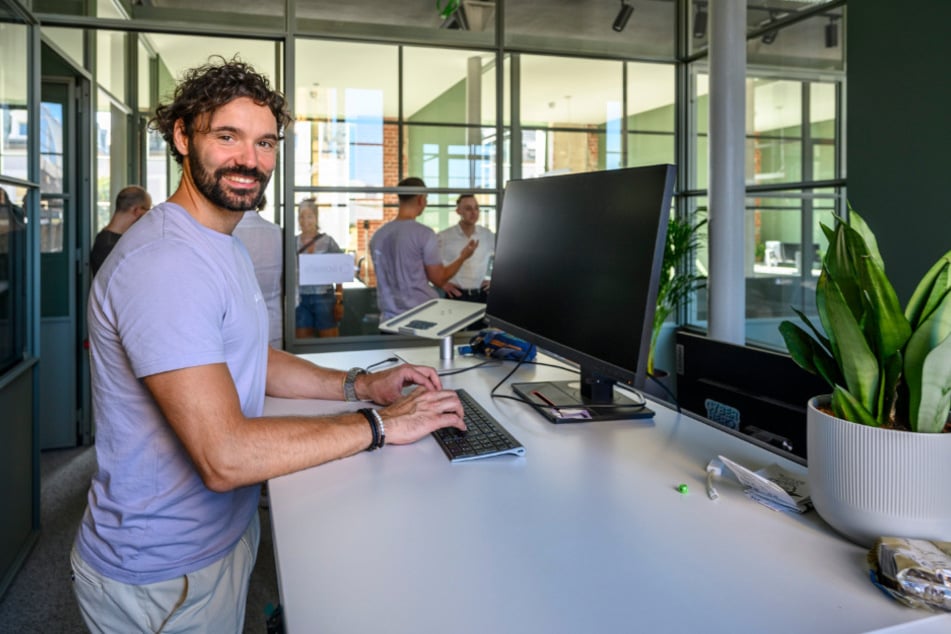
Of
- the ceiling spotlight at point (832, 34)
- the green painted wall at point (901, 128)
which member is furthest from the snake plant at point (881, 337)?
the ceiling spotlight at point (832, 34)

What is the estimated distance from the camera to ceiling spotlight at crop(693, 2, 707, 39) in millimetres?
4934

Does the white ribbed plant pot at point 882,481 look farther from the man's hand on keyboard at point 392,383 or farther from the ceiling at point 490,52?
the ceiling at point 490,52

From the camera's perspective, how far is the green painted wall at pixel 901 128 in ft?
10.2

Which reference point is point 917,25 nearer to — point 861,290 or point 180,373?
point 861,290

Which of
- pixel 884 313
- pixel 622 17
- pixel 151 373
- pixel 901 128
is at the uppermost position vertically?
pixel 622 17

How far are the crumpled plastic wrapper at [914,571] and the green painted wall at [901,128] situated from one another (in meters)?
2.63

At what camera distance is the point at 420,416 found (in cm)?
150

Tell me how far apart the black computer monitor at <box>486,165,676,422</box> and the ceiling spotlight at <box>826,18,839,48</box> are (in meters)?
2.67

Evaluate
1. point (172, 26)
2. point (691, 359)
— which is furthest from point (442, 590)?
point (172, 26)

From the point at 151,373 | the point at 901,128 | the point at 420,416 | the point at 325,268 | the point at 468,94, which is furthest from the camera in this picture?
the point at 468,94

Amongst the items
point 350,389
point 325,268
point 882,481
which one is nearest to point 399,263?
point 325,268

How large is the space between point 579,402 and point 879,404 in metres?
0.85

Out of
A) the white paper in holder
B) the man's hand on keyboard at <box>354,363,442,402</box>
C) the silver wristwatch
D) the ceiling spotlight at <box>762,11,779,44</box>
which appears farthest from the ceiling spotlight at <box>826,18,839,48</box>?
the silver wristwatch

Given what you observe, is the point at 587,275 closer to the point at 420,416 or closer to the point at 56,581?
the point at 420,416
